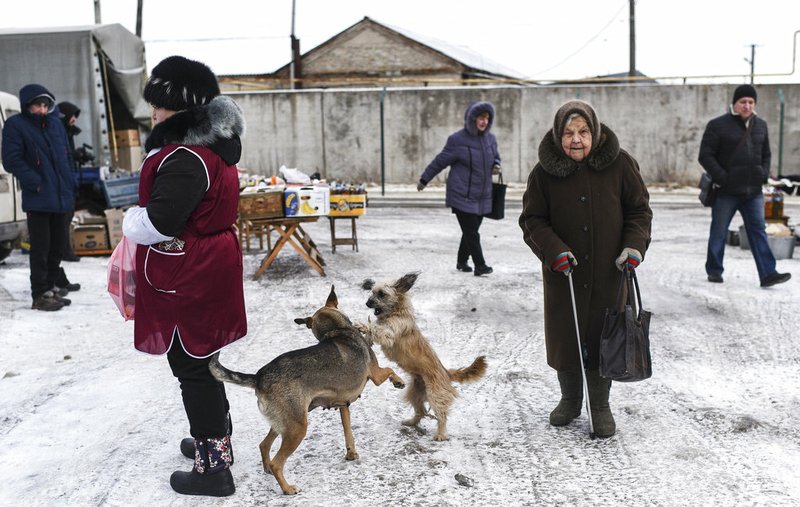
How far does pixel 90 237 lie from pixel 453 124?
12894mm

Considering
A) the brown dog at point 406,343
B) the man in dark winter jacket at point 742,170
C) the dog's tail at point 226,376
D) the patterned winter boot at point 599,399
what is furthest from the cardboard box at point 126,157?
the patterned winter boot at point 599,399

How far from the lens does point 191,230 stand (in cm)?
366

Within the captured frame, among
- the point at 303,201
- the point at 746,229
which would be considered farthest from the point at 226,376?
the point at 746,229

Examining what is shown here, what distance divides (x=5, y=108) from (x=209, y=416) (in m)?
7.80

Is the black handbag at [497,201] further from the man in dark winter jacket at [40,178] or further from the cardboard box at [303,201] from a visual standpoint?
the man in dark winter jacket at [40,178]

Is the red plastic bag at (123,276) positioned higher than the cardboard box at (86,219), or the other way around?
the red plastic bag at (123,276)

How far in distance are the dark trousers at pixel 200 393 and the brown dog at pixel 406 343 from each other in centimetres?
97

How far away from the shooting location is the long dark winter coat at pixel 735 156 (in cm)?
854

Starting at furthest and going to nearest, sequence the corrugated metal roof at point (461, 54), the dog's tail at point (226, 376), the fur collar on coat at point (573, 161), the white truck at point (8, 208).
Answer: the corrugated metal roof at point (461, 54), the white truck at point (8, 208), the fur collar on coat at point (573, 161), the dog's tail at point (226, 376)

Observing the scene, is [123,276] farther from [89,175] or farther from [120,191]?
[89,175]

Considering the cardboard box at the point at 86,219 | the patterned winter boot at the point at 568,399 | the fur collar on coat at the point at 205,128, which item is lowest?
the patterned winter boot at the point at 568,399

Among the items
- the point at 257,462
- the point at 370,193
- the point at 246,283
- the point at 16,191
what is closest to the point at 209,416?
the point at 257,462

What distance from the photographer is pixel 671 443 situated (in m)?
4.48

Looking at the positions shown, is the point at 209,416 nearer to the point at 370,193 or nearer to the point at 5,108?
the point at 5,108
